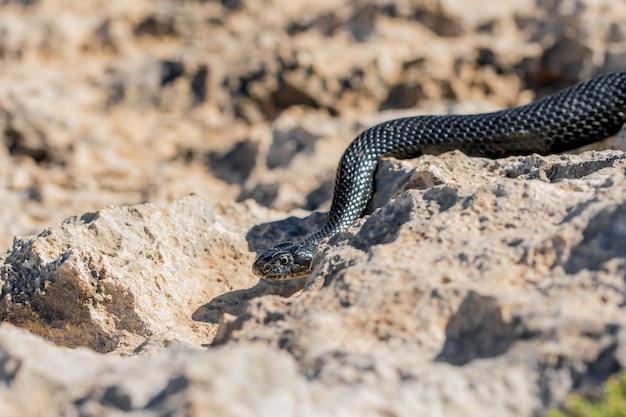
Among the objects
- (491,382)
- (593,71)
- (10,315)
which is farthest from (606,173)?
(593,71)

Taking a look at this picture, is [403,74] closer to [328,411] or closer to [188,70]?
[188,70]

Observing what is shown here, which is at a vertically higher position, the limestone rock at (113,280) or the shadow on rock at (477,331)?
the shadow on rock at (477,331)

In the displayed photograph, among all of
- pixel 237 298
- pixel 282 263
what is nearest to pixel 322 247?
pixel 237 298

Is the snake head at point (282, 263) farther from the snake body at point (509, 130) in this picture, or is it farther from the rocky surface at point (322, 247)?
the snake body at point (509, 130)

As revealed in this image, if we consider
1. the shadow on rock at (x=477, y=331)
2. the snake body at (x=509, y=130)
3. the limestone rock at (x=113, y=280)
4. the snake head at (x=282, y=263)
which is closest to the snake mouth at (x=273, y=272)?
the snake head at (x=282, y=263)

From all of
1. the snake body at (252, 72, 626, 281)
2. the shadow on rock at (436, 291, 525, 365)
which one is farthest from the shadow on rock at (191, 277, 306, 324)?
the shadow on rock at (436, 291, 525, 365)

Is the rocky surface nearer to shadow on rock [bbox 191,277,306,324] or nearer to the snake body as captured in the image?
shadow on rock [bbox 191,277,306,324]

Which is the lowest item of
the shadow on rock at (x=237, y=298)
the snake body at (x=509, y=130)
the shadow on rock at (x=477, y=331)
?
the shadow on rock at (x=237, y=298)
